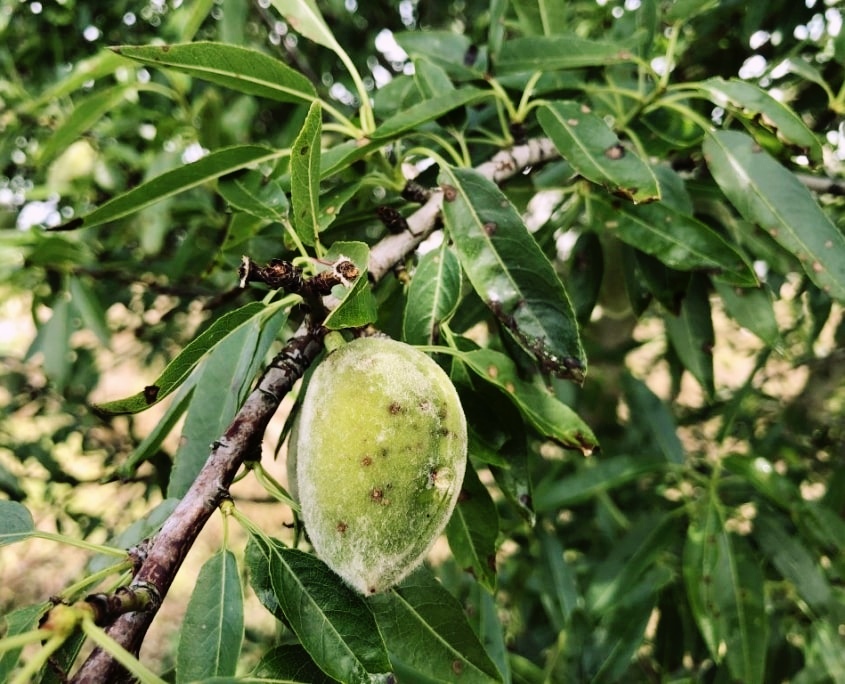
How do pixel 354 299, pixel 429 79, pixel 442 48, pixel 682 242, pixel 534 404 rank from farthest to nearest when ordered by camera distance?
pixel 442 48 < pixel 429 79 < pixel 682 242 < pixel 534 404 < pixel 354 299

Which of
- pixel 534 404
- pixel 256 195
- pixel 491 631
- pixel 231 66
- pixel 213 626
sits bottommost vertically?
pixel 491 631

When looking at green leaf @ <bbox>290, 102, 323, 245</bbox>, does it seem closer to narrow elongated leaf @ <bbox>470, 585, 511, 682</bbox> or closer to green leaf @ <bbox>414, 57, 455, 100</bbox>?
green leaf @ <bbox>414, 57, 455, 100</bbox>

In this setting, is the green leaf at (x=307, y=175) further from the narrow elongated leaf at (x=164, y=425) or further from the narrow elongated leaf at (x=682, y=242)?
the narrow elongated leaf at (x=682, y=242)

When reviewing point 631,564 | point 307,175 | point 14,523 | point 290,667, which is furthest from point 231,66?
point 631,564

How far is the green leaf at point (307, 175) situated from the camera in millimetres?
724

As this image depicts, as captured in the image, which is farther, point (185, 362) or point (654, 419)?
point (654, 419)

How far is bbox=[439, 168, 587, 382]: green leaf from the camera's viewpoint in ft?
2.71

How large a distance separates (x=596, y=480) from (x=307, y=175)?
3.60 ft

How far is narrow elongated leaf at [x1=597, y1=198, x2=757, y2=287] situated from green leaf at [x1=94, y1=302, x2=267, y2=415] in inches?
23.0

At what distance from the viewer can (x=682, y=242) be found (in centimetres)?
105

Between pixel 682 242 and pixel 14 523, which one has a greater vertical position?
pixel 14 523

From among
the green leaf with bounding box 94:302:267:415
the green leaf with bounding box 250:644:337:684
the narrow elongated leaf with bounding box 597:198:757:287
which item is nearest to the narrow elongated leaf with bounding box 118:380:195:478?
the green leaf with bounding box 94:302:267:415

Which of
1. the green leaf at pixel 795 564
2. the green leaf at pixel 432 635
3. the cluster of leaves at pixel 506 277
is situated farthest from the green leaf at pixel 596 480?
the green leaf at pixel 432 635

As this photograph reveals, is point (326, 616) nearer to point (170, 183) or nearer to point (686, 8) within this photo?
point (170, 183)
